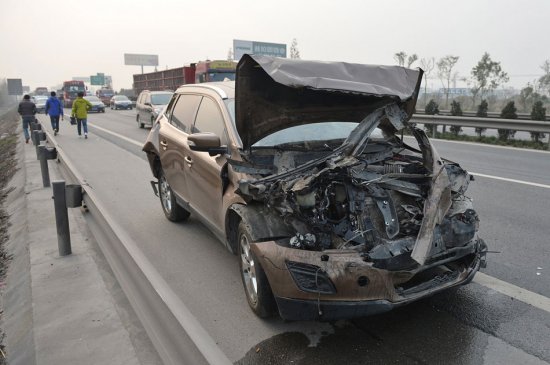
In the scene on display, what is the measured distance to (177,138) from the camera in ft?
18.7

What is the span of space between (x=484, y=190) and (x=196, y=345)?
6790 mm

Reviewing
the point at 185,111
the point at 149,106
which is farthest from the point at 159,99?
the point at 185,111

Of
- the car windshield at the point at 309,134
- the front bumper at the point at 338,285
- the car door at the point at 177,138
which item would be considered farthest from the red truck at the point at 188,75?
the front bumper at the point at 338,285

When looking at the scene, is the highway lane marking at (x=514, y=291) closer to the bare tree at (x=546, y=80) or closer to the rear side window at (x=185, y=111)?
the rear side window at (x=185, y=111)

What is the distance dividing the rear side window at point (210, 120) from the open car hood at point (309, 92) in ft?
1.73

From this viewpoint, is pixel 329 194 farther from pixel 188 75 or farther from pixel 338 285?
pixel 188 75

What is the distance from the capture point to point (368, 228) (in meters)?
3.39

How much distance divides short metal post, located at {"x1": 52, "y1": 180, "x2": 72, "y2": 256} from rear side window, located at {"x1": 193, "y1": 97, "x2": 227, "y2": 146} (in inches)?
65.1

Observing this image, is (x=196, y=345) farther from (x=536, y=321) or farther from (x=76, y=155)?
(x=76, y=155)

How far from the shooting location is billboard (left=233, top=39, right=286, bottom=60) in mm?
50500

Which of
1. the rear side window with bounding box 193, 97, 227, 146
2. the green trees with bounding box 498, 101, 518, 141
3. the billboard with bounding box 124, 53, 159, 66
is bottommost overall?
the green trees with bounding box 498, 101, 518, 141

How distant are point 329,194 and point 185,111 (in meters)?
2.98

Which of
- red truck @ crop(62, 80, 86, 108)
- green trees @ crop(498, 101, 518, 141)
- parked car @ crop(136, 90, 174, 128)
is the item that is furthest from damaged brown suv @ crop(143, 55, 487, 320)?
red truck @ crop(62, 80, 86, 108)

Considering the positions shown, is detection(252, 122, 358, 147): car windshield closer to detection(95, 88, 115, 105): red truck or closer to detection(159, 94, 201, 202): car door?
detection(159, 94, 201, 202): car door
